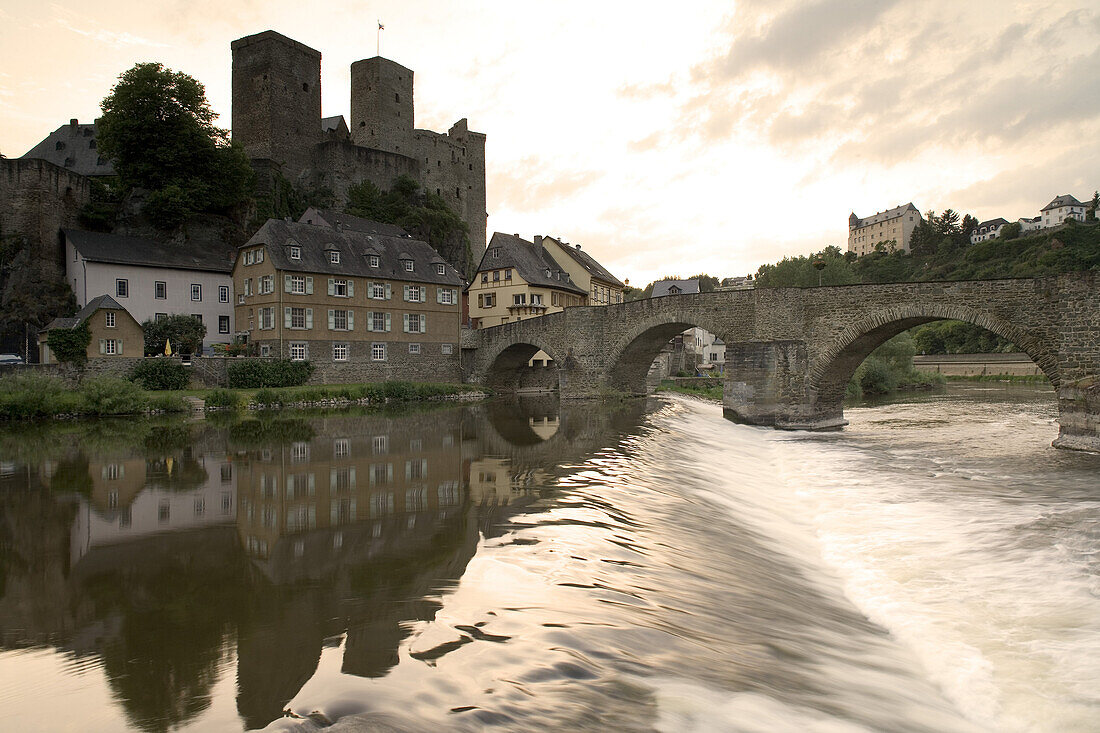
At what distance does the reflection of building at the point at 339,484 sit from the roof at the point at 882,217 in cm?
11914

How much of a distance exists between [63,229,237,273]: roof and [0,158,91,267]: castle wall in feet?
4.89

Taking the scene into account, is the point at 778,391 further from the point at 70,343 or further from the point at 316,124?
the point at 316,124

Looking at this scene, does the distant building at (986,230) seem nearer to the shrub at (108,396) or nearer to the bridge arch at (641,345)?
the bridge arch at (641,345)

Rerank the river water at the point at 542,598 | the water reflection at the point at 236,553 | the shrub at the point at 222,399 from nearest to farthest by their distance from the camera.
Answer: the river water at the point at 542,598 → the water reflection at the point at 236,553 → the shrub at the point at 222,399

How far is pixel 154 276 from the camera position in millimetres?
36219

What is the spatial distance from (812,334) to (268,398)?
2249 centimetres

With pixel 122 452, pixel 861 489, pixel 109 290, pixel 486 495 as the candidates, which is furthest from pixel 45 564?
pixel 109 290

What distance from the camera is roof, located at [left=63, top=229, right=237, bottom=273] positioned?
115 ft

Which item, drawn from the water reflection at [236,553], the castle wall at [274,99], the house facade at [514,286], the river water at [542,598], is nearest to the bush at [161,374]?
the water reflection at [236,553]

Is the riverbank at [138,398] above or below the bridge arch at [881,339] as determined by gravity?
below

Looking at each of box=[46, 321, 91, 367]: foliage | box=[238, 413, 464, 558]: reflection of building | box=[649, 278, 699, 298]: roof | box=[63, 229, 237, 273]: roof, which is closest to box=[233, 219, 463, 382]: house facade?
box=[63, 229, 237, 273]: roof

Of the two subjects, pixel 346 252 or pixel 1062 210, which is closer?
pixel 346 252

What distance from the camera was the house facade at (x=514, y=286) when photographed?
151 ft

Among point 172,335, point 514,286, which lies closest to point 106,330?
point 172,335
